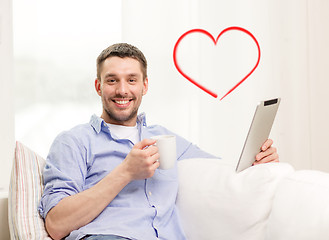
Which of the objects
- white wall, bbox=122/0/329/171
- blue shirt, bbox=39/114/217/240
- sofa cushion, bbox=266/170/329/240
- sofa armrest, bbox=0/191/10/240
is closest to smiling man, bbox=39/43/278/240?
blue shirt, bbox=39/114/217/240

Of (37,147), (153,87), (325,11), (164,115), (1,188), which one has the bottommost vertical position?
(1,188)

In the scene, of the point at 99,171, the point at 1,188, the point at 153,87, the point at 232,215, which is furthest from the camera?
the point at 153,87

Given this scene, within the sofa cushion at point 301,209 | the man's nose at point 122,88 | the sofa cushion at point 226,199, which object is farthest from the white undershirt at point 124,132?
the sofa cushion at point 301,209

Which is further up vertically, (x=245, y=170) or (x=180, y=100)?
(x=180, y=100)

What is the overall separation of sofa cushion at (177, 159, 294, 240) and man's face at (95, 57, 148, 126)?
35 cm

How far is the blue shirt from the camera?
1.49 meters

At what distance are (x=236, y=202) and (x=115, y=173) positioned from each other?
1.38 ft

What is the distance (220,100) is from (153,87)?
0.49 meters

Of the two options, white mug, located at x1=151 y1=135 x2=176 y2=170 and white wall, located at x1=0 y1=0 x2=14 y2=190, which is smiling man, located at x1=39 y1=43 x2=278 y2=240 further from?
white wall, located at x1=0 y1=0 x2=14 y2=190

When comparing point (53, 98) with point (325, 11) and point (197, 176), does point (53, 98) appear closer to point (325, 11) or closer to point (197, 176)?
point (197, 176)

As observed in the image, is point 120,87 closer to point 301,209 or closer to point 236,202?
point 236,202

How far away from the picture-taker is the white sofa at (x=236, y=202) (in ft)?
4.16

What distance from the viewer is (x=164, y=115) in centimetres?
303

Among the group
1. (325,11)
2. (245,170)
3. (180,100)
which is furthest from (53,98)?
(325,11)
